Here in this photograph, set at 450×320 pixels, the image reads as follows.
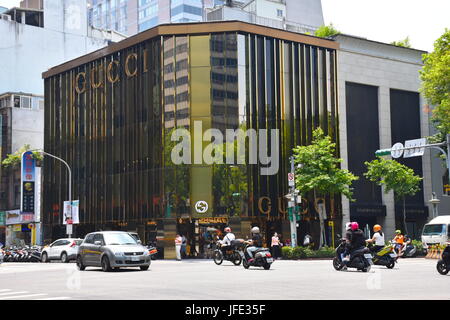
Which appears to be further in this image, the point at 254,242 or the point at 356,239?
the point at 254,242

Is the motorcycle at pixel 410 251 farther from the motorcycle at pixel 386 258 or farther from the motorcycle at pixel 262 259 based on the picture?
the motorcycle at pixel 262 259

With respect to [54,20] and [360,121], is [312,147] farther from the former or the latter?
[54,20]

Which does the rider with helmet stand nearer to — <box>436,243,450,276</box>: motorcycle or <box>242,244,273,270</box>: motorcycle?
<box>436,243,450,276</box>: motorcycle

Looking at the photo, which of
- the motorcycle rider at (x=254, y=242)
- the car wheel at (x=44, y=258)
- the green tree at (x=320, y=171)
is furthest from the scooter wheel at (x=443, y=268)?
the car wheel at (x=44, y=258)

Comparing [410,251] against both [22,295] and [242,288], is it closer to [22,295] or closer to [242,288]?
[242,288]

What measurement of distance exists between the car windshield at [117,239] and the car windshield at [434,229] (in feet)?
70.5

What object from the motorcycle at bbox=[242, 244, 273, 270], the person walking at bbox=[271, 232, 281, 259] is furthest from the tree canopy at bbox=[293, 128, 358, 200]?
the motorcycle at bbox=[242, 244, 273, 270]

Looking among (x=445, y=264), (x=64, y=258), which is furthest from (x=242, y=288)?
(x=64, y=258)

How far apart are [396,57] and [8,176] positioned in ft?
129

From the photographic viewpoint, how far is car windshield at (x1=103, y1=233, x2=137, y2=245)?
24.0 meters

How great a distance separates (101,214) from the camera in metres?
49.3

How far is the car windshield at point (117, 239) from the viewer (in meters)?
24.0

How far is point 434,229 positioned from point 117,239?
73.4 ft

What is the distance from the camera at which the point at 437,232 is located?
3869cm
